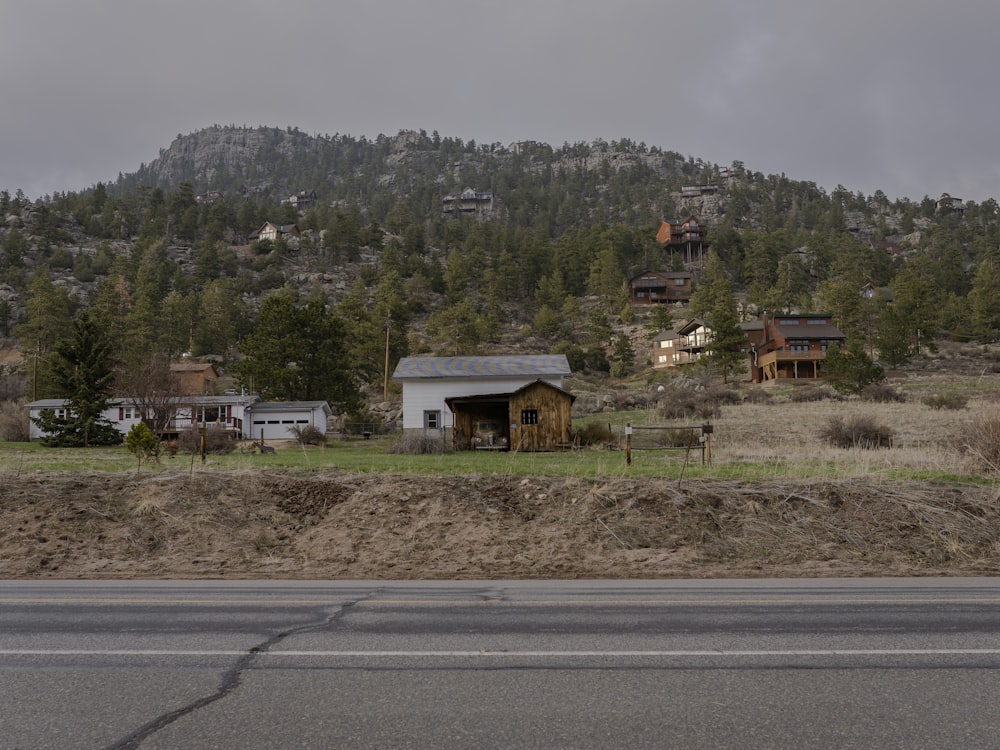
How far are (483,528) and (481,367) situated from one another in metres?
31.1

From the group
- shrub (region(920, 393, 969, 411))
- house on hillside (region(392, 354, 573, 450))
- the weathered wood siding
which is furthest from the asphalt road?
shrub (region(920, 393, 969, 411))

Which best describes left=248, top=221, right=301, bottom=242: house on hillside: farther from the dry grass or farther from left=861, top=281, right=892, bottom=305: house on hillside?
the dry grass

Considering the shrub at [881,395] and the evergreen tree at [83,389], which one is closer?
the evergreen tree at [83,389]

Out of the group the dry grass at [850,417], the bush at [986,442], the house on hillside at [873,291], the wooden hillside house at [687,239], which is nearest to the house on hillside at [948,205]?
the wooden hillside house at [687,239]

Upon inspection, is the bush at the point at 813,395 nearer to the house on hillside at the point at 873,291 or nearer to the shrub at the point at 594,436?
the shrub at the point at 594,436

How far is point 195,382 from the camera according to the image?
239ft

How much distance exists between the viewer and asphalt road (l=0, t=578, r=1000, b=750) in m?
4.76

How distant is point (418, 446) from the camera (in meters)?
34.4

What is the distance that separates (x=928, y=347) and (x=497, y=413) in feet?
196

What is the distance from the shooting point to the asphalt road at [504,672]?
4.76 m

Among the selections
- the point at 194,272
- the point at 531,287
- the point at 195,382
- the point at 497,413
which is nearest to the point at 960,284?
the point at 531,287

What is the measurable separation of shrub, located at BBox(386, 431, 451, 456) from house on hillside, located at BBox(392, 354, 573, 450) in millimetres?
3028

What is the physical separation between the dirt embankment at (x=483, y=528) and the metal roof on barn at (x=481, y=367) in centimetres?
2751

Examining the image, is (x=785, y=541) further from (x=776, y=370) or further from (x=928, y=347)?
(x=928, y=347)
